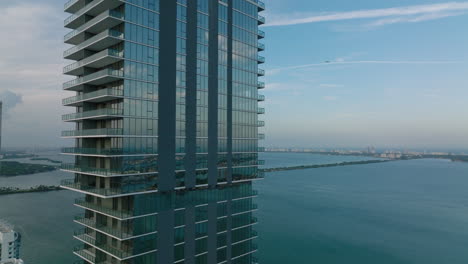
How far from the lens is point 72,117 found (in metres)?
38.7

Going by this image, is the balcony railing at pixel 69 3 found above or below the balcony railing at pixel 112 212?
above

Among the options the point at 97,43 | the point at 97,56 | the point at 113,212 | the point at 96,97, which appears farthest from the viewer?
the point at 97,43

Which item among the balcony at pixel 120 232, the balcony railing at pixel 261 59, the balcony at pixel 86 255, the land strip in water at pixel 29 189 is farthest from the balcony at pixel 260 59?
the land strip in water at pixel 29 189

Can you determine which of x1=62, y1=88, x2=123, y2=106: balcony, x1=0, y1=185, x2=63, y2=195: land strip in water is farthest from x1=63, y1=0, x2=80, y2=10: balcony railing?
x1=0, y1=185, x2=63, y2=195: land strip in water

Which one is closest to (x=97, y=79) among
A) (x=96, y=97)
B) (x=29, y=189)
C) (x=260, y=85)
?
(x=96, y=97)

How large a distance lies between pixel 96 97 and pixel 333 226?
78919mm

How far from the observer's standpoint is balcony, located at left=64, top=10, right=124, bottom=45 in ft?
107

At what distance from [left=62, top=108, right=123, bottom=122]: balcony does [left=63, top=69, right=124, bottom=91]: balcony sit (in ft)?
11.8

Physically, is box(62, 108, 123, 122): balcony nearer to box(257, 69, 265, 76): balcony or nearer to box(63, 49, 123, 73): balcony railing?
box(63, 49, 123, 73): balcony railing

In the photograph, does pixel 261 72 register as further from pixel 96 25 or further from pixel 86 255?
pixel 86 255

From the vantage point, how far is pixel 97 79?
34.2m

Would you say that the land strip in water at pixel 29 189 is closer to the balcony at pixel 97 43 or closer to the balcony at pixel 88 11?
the balcony at pixel 97 43

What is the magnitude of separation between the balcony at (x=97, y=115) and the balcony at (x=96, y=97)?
4.90 feet

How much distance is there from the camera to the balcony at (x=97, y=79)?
107 ft
